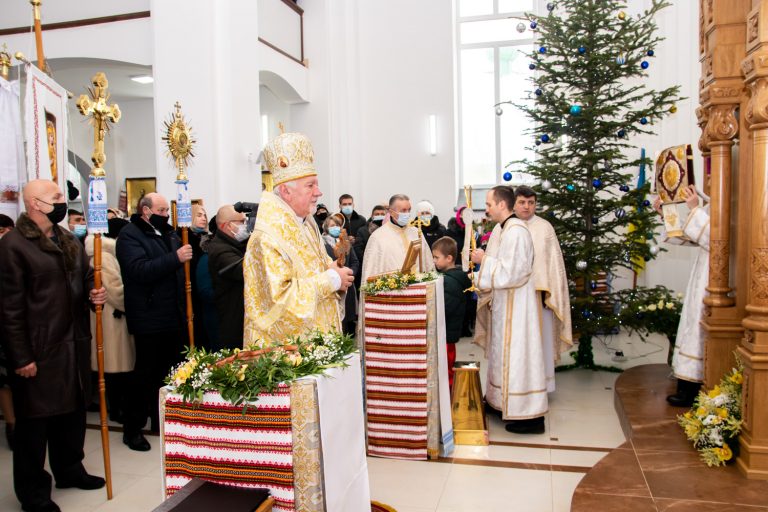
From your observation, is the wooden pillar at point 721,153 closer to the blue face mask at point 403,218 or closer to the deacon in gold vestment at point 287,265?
the blue face mask at point 403,218

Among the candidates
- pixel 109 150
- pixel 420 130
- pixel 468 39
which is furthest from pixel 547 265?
pixel 109 150

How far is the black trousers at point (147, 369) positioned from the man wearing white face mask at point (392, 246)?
1.81 meters

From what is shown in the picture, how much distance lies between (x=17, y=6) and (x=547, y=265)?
8180mm

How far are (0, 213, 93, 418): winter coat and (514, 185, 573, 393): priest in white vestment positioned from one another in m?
3.85

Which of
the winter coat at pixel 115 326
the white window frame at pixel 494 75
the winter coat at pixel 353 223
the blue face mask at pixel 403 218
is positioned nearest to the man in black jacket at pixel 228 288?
the winter coat at pixel 115 326

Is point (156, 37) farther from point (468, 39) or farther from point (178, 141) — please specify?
point (468, 39)

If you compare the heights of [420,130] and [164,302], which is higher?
[420,130]

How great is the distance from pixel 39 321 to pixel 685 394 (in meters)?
4.76

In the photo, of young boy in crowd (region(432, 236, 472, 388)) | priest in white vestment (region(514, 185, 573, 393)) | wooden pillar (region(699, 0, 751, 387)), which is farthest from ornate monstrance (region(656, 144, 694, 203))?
young boy in crowd (region(432, 236, 472, 388))

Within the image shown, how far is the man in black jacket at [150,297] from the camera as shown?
4.89 meters

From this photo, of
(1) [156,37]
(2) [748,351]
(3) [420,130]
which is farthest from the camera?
(3) [420,130]

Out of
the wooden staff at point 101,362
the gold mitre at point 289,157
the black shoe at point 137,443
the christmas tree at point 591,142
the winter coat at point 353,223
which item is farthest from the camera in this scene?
the winter coat at point 353,223

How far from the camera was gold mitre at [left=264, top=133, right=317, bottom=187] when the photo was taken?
313 cm

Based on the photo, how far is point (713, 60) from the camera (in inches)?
173
